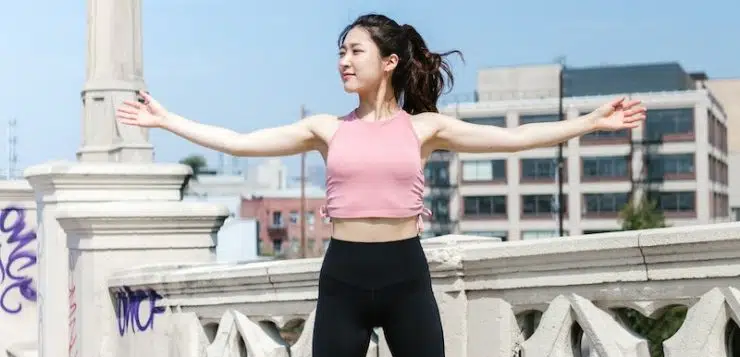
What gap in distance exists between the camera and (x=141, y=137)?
6.70 m

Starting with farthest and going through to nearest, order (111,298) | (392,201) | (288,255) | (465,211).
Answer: (288,255), (465,211), (111,298), (392,201)

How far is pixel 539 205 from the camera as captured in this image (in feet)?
253

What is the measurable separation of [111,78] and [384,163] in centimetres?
382

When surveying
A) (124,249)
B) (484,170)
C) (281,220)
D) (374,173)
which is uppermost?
(484,170)

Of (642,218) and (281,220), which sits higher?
(642,218)

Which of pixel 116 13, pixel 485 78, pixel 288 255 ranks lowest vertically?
pixel 288 255

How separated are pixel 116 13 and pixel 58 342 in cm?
202

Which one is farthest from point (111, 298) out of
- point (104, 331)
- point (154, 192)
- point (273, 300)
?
point (273, 300)

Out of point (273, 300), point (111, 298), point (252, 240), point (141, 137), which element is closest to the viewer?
point (273, 300)

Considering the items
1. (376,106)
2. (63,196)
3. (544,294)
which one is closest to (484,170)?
(63,196)

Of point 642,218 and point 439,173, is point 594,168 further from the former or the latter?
point 642,218

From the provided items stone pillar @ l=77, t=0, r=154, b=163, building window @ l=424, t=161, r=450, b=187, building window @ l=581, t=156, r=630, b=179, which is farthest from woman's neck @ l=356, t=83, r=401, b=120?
building window @ l=424, t=161, r=450, b=187

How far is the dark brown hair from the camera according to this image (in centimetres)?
362

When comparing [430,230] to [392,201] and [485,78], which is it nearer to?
[485,78]
